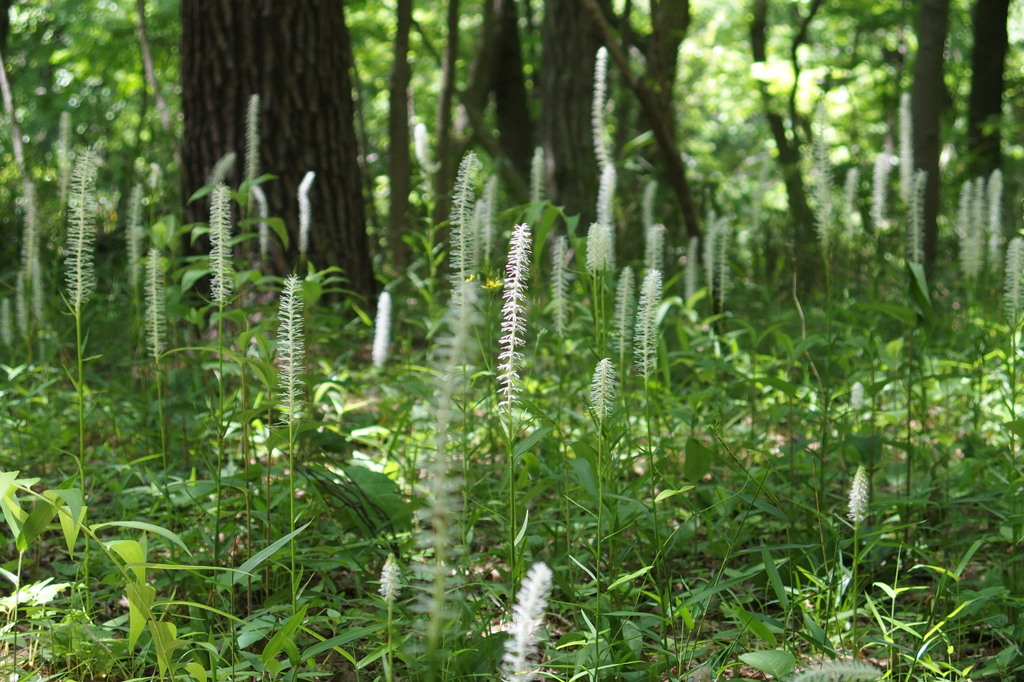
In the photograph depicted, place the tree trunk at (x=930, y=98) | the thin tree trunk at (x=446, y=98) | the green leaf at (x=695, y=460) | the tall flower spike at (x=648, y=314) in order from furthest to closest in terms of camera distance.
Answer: the thin tree trunk at (x=446, y=98) → the tree trunk at (x=930, y=98) → the green leaf at (x=695, y=460) → the tall flower spike at (x=648, y=314)

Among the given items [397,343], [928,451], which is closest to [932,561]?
[928,451]

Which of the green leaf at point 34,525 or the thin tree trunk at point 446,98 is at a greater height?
the thin tree trunk at point 446,98

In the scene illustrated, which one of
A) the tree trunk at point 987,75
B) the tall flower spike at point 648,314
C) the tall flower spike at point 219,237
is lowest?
the tall flower spike at point 648,314

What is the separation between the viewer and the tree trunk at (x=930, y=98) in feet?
15.7

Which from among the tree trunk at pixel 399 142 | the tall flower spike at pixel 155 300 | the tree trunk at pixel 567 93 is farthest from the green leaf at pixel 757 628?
the tree trunk at pixel 567 93

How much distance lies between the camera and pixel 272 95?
4066mm

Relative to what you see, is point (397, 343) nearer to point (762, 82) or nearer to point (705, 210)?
point (705, 210)

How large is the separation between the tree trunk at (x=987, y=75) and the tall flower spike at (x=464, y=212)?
791 centimetres

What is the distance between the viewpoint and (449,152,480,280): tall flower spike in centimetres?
167

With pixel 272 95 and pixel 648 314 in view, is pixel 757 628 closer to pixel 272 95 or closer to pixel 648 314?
pixel 648 314

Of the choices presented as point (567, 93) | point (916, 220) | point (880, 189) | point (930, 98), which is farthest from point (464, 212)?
point (567, 93)

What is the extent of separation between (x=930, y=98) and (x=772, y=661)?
4.44 meters

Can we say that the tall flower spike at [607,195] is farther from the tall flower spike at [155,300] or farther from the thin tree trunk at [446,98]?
the thin tree trunk at [446,98]

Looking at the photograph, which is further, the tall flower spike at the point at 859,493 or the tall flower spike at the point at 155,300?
the tall flower spike at the point at 155,300
